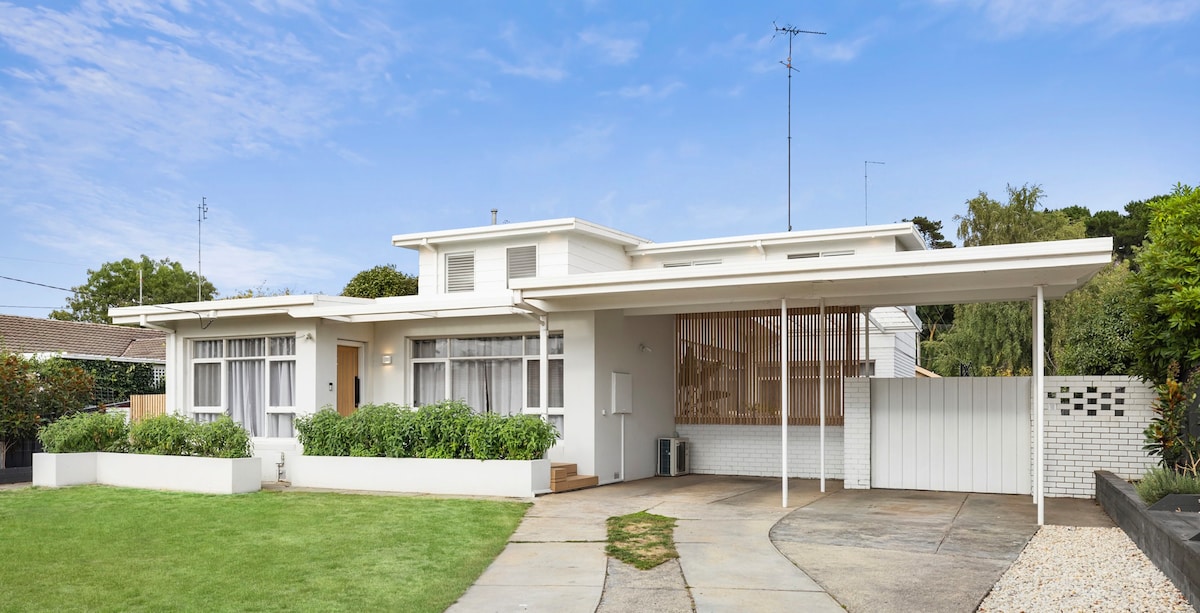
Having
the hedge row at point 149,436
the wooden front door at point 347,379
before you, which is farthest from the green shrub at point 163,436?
the wooden front door at point 347,379

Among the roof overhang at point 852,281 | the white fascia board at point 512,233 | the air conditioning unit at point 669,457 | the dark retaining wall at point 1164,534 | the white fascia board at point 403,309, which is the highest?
the white fascia board at point 512,233

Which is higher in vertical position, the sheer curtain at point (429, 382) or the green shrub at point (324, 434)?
the sheer curtain at point (429, 382)

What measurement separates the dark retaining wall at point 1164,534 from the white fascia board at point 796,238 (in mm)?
6812

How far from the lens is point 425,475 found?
12.4 m

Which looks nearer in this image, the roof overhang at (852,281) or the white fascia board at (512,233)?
the roof overhang at (852,281)

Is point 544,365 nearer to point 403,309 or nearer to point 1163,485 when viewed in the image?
point 403,309

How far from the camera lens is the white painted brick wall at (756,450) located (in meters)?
14.5

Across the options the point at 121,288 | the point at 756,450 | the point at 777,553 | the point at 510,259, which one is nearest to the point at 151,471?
the point at 510,259

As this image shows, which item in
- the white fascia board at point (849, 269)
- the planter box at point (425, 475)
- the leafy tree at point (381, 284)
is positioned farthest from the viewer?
the leafy tree at point (381, 284)

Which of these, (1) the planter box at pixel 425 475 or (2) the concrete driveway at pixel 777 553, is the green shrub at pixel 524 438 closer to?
(1) the planter box at pixel 425 475

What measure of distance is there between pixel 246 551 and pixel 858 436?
8418 millimetres

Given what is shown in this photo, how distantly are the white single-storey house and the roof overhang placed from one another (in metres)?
0.06

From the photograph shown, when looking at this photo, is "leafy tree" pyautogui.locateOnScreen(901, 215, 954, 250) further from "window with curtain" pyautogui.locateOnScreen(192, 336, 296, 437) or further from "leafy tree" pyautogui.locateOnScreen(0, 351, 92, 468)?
"leafy tree" pyautogui.locateOnScreen(0, 351, 92, 468)

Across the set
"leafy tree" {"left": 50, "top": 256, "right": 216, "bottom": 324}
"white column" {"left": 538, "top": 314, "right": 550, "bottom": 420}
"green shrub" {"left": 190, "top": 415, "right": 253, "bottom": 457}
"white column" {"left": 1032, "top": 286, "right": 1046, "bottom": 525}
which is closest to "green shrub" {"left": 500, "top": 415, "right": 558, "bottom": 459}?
"white column" {"left": 538, "top": 314, "right": 550, "bottom": 420}
